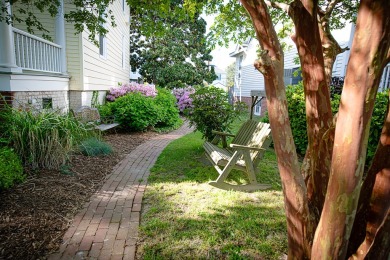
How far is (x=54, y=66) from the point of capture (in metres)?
8.13

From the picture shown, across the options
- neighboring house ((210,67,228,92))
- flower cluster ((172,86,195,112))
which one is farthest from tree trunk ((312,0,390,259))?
neighboring house ((210,67,228,92))

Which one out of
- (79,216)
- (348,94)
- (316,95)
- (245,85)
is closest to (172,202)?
(79,216)

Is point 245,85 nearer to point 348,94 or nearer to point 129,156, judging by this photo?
point 129,156

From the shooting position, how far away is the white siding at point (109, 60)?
9.45m

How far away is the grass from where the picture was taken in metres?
2.67

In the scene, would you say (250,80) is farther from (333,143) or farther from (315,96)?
(333,143)

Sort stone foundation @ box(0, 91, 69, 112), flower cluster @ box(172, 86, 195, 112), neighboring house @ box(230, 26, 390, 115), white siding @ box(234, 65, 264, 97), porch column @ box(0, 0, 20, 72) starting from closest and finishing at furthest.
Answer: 1. porch column @ box(0, 0, 20, 72)
2. stone foundation @ box(0, 91, 69, 112)
3. neighboring house @ box(230, 26, 390, 115)
4. flower cluster @ box(172, 86, 195, 112)
5. white siding @ box(234, 65, 264, 97)

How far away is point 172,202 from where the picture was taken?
378 centimetres

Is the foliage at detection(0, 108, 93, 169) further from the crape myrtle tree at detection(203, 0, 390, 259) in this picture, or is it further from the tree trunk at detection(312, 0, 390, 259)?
the tree trunk at detection(312, 0, 390, 259)

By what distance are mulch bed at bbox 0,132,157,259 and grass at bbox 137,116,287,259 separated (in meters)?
0.93

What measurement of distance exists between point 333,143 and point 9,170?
411 cm

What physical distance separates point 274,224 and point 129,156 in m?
4.16

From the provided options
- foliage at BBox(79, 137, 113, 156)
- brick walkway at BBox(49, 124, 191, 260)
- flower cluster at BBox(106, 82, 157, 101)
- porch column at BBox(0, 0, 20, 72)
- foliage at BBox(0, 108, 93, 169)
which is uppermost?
porch column at BBox(0, 0, 20, 72)

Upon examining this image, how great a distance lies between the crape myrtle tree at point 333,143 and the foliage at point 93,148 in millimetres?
4956
